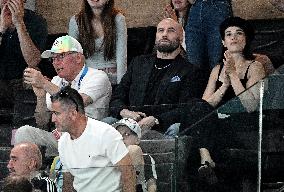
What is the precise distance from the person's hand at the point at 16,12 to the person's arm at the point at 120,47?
0.94 m

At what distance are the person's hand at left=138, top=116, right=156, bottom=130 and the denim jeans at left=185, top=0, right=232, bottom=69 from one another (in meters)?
1.26

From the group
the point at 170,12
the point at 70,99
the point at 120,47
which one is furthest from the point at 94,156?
the point at 170,12

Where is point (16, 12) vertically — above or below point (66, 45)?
above

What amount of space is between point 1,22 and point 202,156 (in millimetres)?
3385

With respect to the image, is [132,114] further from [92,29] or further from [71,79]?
[92,29]

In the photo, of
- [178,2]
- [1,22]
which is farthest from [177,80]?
[1,22]

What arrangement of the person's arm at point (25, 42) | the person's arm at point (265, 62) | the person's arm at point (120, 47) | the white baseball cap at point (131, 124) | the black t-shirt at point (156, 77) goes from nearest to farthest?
1. the white baseball cap at point (131, 124)
2. the person's arm at point (265, 62)
3. the black t-shirt at point (156, 77)
4. the person's arm at point (120, 47)
5. the person's arm at point (25, 42)

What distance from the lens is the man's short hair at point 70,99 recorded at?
7.82 m

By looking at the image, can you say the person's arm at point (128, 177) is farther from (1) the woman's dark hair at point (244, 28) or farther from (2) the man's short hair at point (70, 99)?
(1) the woman's dark hair at point (244, 28)

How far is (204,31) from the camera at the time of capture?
31.2ft

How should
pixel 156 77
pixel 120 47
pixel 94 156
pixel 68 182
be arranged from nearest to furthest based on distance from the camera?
pixel 68 182
pixel 94 156
pixel 156 77
pixel 120 47

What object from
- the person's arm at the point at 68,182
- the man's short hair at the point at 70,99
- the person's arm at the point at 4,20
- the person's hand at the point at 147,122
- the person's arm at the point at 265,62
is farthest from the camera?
the person's arm at the point at 4,20

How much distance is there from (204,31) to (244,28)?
57cm

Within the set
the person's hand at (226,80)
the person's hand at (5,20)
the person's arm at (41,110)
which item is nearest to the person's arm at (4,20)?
the person's hand at (5,20)
